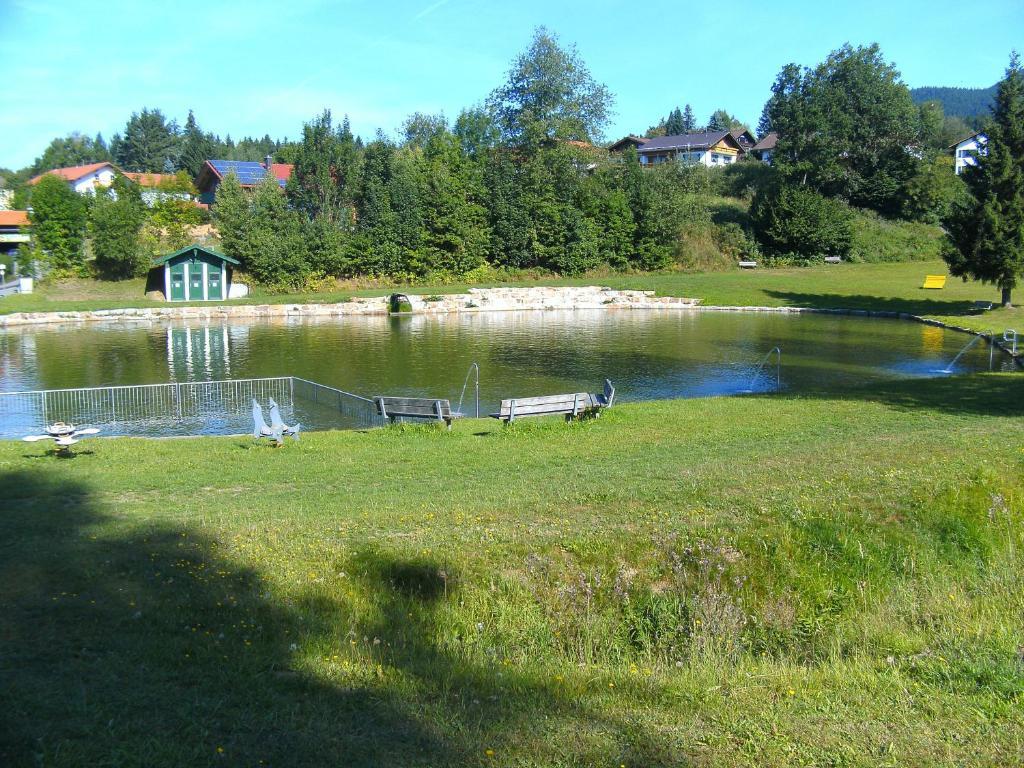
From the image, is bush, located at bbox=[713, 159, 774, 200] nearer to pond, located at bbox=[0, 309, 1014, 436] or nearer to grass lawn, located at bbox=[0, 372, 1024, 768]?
pond, located at bbox=[0, 309, 1014, 436]

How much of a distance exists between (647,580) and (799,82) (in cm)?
7465

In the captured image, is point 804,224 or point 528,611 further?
point 804,224

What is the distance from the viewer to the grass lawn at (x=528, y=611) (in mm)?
5098

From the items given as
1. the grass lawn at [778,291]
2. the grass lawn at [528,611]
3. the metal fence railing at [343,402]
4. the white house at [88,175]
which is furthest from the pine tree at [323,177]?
the grass lawn at [528,611]

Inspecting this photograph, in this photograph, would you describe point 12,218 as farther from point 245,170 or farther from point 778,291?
point 778,291

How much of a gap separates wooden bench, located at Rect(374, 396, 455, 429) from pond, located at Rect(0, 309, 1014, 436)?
2.92 meters

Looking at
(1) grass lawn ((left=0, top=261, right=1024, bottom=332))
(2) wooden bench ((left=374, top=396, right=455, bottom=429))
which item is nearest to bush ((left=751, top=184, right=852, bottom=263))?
(1) grass lawn ((left=0, top=261, right=1024, bottom=332))

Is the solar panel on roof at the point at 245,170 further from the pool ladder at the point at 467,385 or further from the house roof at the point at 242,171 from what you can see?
the pool ladder at the point at 467,385

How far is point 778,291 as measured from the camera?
57.2 m

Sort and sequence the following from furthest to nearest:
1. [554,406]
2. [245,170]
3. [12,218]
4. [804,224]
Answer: [245,170] → [12,218] → [804,224] → [554,406]

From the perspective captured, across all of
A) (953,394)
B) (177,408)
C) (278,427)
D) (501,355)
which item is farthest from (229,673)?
(501,355)

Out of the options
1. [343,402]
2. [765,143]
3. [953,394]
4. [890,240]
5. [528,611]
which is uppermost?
[765,143]

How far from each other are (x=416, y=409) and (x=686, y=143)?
9758cm

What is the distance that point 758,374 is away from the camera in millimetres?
28422
